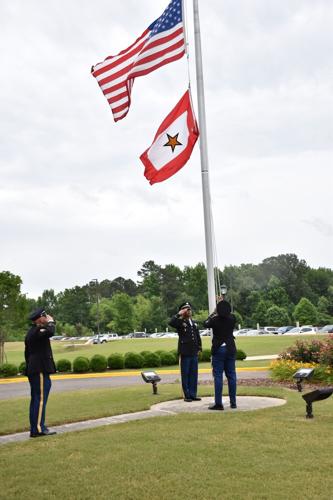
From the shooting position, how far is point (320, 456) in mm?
5656

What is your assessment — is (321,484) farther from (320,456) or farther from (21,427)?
(21,427)

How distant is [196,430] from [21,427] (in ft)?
9.72

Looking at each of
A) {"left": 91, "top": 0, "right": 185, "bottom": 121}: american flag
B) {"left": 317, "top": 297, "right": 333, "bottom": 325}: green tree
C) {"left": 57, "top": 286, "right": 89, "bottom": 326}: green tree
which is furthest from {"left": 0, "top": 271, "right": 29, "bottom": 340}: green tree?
{"left": 57, "top": 286, "right": 89, "bottom": 326}: green tree

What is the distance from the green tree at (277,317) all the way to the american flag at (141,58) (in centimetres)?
7194

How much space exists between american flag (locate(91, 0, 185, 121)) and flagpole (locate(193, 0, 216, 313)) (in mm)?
540

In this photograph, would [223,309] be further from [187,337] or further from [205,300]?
[205,300]

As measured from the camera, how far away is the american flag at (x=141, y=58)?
11.0m

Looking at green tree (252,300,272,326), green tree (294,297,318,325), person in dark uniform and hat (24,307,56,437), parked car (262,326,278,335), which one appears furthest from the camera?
green tree (252,300,272,326)

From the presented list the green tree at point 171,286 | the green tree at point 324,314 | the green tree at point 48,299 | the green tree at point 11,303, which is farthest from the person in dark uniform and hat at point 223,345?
the green tree at point 48,299

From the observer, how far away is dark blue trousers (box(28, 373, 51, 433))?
7648 millimetres

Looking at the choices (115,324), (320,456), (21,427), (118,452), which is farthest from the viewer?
(115,324)

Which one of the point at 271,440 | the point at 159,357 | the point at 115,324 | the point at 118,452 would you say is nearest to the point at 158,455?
the point at 118,452

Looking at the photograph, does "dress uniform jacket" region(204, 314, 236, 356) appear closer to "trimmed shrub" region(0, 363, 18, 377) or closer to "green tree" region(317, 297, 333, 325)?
"trimmed shrub" region(0, 363, 18, 377)

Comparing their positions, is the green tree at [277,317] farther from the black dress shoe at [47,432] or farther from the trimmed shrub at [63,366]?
the black dress shoe at [47,432]
